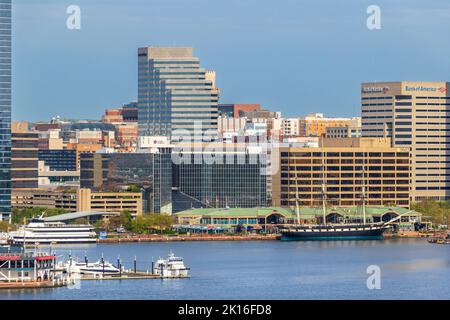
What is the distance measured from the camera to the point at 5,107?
69812 millimetres

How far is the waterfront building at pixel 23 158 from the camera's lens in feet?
261

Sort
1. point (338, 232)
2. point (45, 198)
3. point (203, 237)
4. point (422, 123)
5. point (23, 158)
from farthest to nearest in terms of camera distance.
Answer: point (422, 123) → point (45, 198) → point (23, 158) → point (338, 232) → point (203, 237)

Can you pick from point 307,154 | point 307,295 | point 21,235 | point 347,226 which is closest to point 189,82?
point 307,154

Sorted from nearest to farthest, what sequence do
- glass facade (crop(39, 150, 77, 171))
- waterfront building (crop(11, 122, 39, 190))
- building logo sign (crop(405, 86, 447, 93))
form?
waterfront building (crop(11, 122, 39, 190)), building logo sign (crop(405, 86, 447, 93)), glass facade (crop(39, 150, 77, 171))

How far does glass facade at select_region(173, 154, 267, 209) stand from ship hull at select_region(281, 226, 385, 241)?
9613 mm

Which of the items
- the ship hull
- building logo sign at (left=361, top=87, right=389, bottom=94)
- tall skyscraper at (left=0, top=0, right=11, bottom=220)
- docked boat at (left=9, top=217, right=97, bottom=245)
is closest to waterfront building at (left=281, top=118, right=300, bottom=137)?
building logo sign at (left=361, top=87, right=389, bottom=94)

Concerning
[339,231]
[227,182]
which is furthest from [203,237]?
[227,182]

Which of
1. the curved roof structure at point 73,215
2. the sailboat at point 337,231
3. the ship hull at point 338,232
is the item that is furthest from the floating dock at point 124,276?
the ship hull at point 338,232

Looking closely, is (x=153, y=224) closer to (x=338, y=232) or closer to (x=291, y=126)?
(x=338, y=232)

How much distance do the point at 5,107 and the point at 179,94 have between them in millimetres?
41316

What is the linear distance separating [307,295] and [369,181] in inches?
1852

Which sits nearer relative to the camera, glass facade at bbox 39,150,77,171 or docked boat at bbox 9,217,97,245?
docked boat at bbox 9,217,97,245

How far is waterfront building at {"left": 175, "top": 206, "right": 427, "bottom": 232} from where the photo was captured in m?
72.7

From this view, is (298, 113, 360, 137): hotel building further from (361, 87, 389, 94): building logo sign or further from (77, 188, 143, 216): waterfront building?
(77, 188, 143, 216): waterfront building
